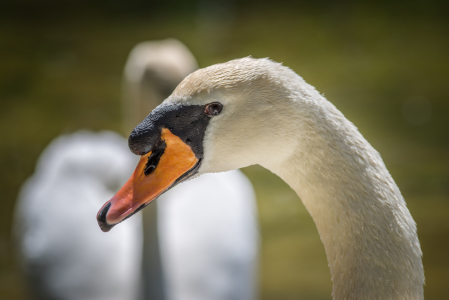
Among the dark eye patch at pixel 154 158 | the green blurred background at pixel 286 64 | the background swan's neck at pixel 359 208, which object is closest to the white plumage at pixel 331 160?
the background swan's neck at pixel 359 208

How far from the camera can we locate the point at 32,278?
3492mm

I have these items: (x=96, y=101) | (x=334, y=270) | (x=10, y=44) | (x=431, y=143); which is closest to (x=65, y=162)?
Result: (x=96, y=101)

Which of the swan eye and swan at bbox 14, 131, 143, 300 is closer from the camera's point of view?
the swan eye

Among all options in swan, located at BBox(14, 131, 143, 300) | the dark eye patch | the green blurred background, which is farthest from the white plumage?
the green blurred background

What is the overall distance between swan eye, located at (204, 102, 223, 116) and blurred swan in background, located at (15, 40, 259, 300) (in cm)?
186

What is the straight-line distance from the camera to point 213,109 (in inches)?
55.9

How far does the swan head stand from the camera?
140 cm

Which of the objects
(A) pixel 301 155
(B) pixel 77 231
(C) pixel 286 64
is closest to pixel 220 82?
(A) pixel 301 155

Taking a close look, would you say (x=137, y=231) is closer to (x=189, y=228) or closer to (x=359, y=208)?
(x=189, y=228)

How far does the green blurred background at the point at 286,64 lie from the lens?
4.57m

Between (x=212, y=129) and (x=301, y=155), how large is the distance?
24 cm

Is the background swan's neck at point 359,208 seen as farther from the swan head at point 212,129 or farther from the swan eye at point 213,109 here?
the swan eye at point 213,109

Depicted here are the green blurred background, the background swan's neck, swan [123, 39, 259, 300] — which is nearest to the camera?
the background swan's neck

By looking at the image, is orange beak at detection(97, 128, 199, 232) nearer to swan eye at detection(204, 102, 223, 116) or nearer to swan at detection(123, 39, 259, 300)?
swan eye at detection(204, 102, 223, 116)
